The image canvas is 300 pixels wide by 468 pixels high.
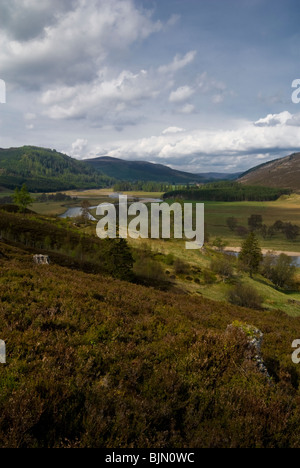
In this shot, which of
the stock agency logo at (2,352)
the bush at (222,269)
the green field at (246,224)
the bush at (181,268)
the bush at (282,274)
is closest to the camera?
the stock agency logo at (2,352)

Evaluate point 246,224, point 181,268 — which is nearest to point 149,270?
point 181,268

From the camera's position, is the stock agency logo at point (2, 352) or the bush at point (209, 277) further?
the bush at point (209, 277)

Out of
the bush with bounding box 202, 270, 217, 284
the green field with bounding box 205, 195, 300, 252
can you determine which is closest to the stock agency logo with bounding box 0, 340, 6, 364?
the bush with bounding box 202, 270, 217, 284

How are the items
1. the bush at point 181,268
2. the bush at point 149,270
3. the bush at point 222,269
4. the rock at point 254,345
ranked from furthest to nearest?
1. the bush at point 222,269
2. the bush at point 181,268
3. the bush at point 149,270
4. the rock at point 254,345

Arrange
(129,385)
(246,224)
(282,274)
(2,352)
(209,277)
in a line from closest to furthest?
(129,385)
(2,352)
(209,277)
(282,274)
(246,224)

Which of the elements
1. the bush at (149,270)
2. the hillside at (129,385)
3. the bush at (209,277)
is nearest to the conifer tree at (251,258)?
the bush at (209,277)

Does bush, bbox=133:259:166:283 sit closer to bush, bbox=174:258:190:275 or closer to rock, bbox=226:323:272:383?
bush, bbox=174:258:190:275

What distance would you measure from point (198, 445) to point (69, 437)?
2116 millimetres

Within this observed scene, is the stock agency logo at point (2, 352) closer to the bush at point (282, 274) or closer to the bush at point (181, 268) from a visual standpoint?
the bush at point (181, 268)

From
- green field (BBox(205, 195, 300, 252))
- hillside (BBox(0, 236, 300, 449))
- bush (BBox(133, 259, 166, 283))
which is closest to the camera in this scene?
hillside (BBox(0, 236, 300, 449))

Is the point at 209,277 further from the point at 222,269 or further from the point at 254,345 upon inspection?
the point at 254,345

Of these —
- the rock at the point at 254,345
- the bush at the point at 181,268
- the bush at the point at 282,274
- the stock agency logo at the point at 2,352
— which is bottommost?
the bush at the point at 282,274

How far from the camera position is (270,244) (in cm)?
11969
